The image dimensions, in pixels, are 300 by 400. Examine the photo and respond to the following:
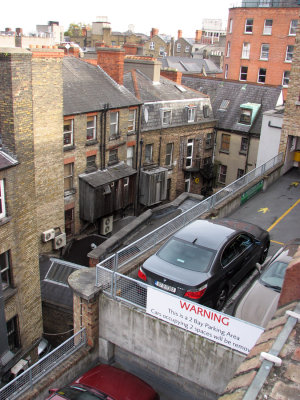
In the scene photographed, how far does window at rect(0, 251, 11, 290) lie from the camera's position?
14789 millimetres

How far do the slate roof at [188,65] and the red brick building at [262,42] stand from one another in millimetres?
8799

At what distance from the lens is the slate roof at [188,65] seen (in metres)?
56.1

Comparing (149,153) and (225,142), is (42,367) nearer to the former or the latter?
(149,153)

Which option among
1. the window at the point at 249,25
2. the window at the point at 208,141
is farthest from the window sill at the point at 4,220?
the window at the point at 249,25

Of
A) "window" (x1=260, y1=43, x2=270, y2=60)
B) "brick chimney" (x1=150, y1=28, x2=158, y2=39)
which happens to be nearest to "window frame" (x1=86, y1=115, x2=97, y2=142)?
"window" (x1=260, y1=43, x2=270, y2=60)

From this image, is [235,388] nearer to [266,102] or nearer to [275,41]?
[266,102]

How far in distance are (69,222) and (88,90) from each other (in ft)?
26.6

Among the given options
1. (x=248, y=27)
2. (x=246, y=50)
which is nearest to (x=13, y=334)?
(x=246, y=50)

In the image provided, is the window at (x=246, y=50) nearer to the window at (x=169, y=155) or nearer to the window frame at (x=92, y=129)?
the window at (x=169, y=155)

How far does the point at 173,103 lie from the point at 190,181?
707 centimetres

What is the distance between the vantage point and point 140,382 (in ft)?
33.2

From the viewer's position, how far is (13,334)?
16.1 meters

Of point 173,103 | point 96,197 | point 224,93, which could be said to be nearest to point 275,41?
point 224,93

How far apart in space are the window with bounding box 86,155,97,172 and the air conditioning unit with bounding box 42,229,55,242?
4.74 m
